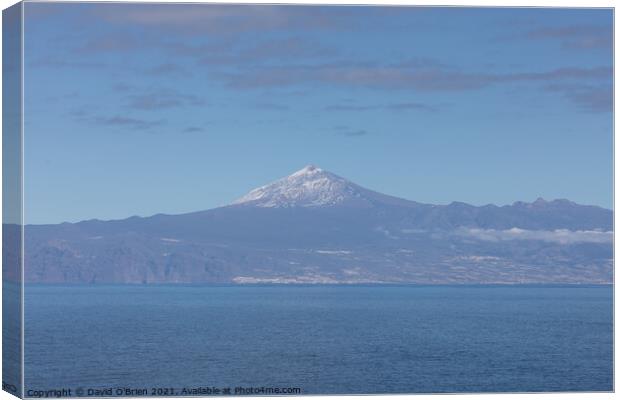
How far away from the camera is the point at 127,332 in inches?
2195

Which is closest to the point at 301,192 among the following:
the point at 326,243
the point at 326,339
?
the point at 326,243

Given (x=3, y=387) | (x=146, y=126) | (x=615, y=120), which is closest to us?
(x=3, y=387)

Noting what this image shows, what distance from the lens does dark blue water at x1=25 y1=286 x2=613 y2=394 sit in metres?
35.6

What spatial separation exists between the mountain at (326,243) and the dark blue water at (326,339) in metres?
1.90

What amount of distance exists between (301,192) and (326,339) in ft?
69.9

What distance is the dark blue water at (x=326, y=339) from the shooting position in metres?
35.6

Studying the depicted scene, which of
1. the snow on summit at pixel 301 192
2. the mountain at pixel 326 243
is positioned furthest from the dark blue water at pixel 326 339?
the snow on summit at pixel 301 192

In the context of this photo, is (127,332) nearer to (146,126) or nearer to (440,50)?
(146,126)

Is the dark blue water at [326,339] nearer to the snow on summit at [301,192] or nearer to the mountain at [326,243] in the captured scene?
the mountain at [326,243]

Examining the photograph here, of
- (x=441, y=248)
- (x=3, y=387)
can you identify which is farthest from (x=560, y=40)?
(x=441, y=248)

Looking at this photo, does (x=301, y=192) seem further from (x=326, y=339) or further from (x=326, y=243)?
(x=326, y=339)

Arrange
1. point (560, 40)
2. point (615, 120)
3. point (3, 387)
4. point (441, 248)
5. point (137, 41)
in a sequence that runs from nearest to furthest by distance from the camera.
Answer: point (3, 387) → point (615, 120) → point (560, 40) → point (137, 41) → point (441, 248)

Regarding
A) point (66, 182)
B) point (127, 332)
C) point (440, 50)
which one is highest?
point (440, 50)

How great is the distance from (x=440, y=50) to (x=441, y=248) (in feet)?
165
